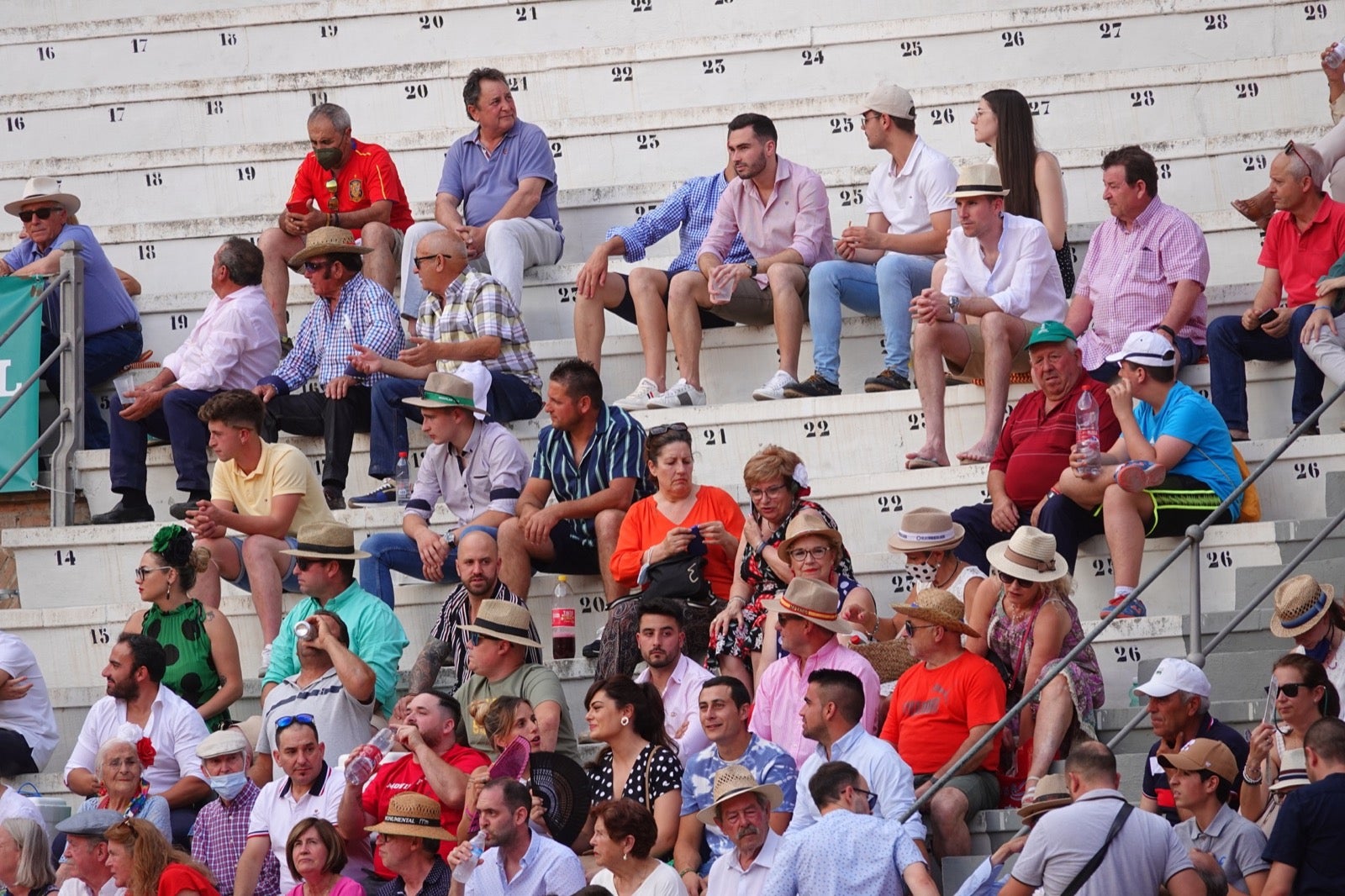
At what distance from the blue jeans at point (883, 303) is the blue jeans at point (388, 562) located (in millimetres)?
1841

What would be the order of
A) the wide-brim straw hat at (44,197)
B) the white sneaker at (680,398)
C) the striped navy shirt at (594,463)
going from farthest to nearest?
the wide-brim straw hat at (44,197) < the white sneaker at (680,398) < the striped navy shirt at (594,463)

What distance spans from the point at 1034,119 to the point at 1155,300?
2631mm

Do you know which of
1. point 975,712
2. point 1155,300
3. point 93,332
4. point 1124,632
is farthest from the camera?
point 93,332

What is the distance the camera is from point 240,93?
555 inches

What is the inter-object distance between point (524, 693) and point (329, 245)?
123 inches

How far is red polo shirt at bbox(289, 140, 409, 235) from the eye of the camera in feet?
40.9

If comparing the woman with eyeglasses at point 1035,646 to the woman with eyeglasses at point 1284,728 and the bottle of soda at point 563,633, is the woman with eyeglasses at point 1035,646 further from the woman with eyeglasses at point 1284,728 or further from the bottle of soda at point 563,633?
the bottle of soda at point 563,633

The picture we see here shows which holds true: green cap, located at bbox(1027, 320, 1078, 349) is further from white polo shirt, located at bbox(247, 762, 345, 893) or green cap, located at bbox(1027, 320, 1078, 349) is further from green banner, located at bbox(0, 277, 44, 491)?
green banner, located at bbox(0, 277, 44, 491)

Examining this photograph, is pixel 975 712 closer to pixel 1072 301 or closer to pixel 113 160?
pixel 1072 301

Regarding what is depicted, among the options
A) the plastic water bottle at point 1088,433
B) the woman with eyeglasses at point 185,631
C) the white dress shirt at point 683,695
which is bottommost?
the white dress shirt at point 683,695

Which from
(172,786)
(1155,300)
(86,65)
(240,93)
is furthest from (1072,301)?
(86,65)

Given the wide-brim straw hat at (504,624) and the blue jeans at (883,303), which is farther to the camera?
the blue jeans at (883,303)

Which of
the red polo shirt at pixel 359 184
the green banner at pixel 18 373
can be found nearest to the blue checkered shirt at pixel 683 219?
the red polo shirt at pixel 359 184

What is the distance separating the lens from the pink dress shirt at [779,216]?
1154 cm
